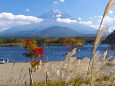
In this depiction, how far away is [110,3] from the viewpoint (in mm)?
1538

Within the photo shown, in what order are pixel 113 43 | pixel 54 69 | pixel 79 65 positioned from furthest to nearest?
pixel 113 43 < pixel 54 69 < pixel 79 65

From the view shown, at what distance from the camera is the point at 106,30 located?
5.88 feet

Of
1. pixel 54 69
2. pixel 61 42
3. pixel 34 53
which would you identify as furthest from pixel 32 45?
pixel 54 69

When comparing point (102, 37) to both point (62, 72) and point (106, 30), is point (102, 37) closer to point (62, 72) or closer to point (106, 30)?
point (106, 30)

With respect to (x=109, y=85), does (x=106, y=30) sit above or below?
above

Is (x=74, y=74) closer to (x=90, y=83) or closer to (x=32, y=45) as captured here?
(x=90, y=83)

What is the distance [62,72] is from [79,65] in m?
0.24

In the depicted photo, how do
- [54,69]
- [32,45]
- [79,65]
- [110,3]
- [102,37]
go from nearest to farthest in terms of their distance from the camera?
[110,3], [102,37], [79,65], [54,69], [32,45]

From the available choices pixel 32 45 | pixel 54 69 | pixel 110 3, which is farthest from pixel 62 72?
pixel 32 45

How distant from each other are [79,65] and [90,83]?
0.79ft

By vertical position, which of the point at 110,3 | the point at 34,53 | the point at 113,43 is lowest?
the point at 34,53

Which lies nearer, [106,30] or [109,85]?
[106,30]

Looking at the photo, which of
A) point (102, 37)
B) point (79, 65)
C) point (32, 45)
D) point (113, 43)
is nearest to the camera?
point (102, 37)

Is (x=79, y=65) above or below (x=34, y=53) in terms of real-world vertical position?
above
